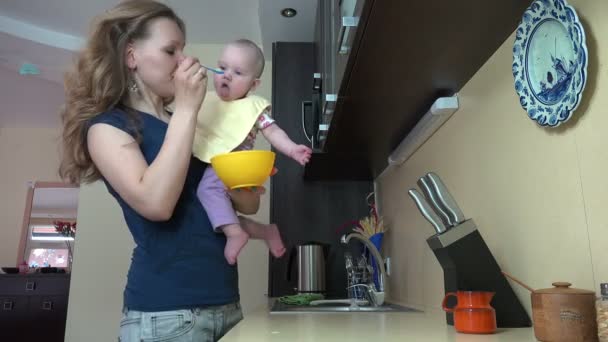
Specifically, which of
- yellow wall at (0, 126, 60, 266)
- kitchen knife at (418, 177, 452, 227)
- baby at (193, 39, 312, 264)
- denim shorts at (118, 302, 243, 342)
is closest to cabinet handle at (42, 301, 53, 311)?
yellow wall at (0, 126, 60, 266)

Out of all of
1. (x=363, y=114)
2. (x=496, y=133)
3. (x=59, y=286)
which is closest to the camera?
(x=496, y=133)

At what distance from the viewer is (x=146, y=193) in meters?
0.86

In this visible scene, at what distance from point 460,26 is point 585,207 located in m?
0.43

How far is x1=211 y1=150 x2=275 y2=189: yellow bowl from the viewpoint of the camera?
991 mm

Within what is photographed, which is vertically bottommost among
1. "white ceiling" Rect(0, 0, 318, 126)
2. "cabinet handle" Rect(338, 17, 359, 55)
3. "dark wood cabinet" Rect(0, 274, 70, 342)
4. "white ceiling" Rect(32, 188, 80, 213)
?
"dark wood cabinet" Rect(0, 274, 70, 342)

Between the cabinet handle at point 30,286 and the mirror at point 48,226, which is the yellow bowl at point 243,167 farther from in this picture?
the mirror at point 48,226

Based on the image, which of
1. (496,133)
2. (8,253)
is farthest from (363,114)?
(8,253)

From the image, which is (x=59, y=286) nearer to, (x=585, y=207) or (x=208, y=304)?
(x=208, y=304)

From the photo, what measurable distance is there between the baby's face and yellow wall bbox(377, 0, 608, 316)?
1.92 ft

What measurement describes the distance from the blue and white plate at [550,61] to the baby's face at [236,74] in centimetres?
72

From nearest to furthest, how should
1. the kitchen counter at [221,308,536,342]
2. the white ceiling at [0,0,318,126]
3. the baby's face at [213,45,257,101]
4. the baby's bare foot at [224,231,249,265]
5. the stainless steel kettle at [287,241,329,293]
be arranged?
the kitchen counter at [221,308,536,342], the baby's bare foot at [224,231,249,265], the baby's face at [213,45,257,101], the stainless steel kettle at [287,241,329,293], the white ceiling at [0,0,318,126]

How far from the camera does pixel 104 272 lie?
2701 mm

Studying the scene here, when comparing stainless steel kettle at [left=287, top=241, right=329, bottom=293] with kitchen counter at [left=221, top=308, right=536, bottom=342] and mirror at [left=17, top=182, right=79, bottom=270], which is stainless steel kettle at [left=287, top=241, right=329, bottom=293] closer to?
kitchen counter at [left=221, top=308, right=536, bottom=342]

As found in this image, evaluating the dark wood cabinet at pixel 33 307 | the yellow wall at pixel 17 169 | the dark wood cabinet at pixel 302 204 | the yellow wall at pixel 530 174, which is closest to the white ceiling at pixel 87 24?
the dark wood cabinet at pixel 302 204
